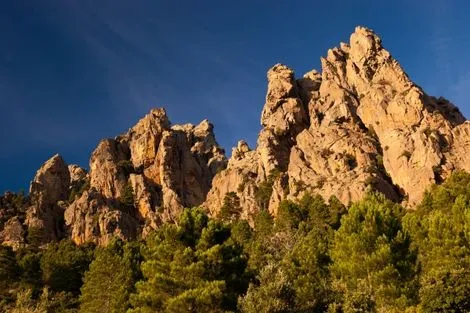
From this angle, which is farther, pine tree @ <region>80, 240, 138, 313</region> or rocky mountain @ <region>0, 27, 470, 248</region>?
rocky mountain @ <region>0, 27, 470, 248</region>

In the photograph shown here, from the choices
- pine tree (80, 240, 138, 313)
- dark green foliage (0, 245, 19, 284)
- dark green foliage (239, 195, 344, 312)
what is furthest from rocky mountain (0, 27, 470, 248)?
pine tree (80, 240, 138, 313)

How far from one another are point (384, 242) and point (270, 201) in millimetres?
59210

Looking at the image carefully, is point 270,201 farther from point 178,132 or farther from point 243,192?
point 178,132

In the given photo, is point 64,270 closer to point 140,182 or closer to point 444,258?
point 140,182

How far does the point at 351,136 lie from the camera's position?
4058 inches

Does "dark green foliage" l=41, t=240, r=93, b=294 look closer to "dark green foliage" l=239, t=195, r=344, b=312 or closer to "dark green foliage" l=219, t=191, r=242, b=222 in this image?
"dark green foliage" l=239, t=195, r=344, b=312

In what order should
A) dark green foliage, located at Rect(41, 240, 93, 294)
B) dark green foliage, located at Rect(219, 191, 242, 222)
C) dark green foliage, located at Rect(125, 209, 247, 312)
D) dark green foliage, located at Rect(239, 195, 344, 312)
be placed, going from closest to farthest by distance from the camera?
1. dark green foliage, located at Rect(239, 195, 344, 312)
2. dark green foliage, located at Rect(125, 209, 247, 312)
3. dark green foliage, located at Rect(41, 240, 93, 294)
4. dark green foliage, located at Rect(219, 191, 242, 222)

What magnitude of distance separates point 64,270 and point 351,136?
57.1 metres

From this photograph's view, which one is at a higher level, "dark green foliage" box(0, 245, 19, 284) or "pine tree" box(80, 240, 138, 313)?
"dark green foliage" box(0, 245, 19, 284)

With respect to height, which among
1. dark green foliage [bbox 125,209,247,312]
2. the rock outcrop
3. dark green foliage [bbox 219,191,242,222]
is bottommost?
dark green foliage [bbox 125,209,247,312]

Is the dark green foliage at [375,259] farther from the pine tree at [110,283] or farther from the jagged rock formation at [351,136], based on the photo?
the jagged rock formation at [351,136]

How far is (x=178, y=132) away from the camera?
5413 inches

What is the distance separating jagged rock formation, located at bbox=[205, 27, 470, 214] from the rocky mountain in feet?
0.79

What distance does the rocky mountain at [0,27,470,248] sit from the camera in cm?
9181
